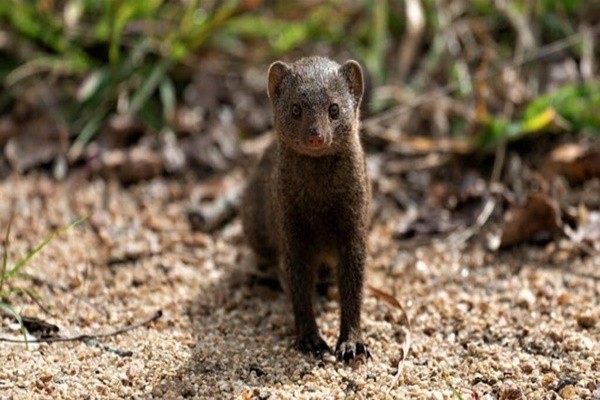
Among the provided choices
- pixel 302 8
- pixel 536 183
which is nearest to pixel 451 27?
pixel 302 8

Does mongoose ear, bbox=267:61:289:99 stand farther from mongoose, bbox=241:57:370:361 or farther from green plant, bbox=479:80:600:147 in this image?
green plant, bbox=479:80:600:147

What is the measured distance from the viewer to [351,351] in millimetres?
3570

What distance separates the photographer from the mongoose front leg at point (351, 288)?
12.0ft

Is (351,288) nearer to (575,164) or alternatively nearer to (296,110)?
(296,110)

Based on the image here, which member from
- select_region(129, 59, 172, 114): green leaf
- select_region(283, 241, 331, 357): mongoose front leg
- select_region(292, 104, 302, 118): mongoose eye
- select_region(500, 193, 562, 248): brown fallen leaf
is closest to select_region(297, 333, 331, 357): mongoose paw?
select_region(283, 241, 331, 357): mongoose front leg

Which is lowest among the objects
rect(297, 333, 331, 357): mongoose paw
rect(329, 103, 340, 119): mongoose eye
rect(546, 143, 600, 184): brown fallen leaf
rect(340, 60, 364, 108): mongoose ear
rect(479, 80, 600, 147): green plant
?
rect(297, 333, 331, 357): mongoose paw

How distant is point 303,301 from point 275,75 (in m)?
0.94

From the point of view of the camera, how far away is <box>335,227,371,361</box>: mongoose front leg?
366cm

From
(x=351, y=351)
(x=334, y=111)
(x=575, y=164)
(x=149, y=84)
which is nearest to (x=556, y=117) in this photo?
(x=575, y=164)

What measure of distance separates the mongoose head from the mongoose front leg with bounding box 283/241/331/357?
48 centimetres

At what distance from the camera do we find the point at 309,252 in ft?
12.7

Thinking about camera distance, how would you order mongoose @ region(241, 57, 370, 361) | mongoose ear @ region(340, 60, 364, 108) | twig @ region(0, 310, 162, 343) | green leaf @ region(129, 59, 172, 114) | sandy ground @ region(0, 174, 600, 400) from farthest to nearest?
green leaf @ region(129, 59, 172, 114) → mongoose ear @ region(340, 60, 364, 108) → mongoose @ region(241, 57, 370, 361) → twig @ region(0, 310, 162, 343) → sandy ground @ region(0, 174, 600, 400)

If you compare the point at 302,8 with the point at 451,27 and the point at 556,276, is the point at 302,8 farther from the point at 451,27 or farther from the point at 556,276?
the point at 556,276

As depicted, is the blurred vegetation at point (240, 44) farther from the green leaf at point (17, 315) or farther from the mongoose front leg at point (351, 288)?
the green leaf at point (17, 315)
